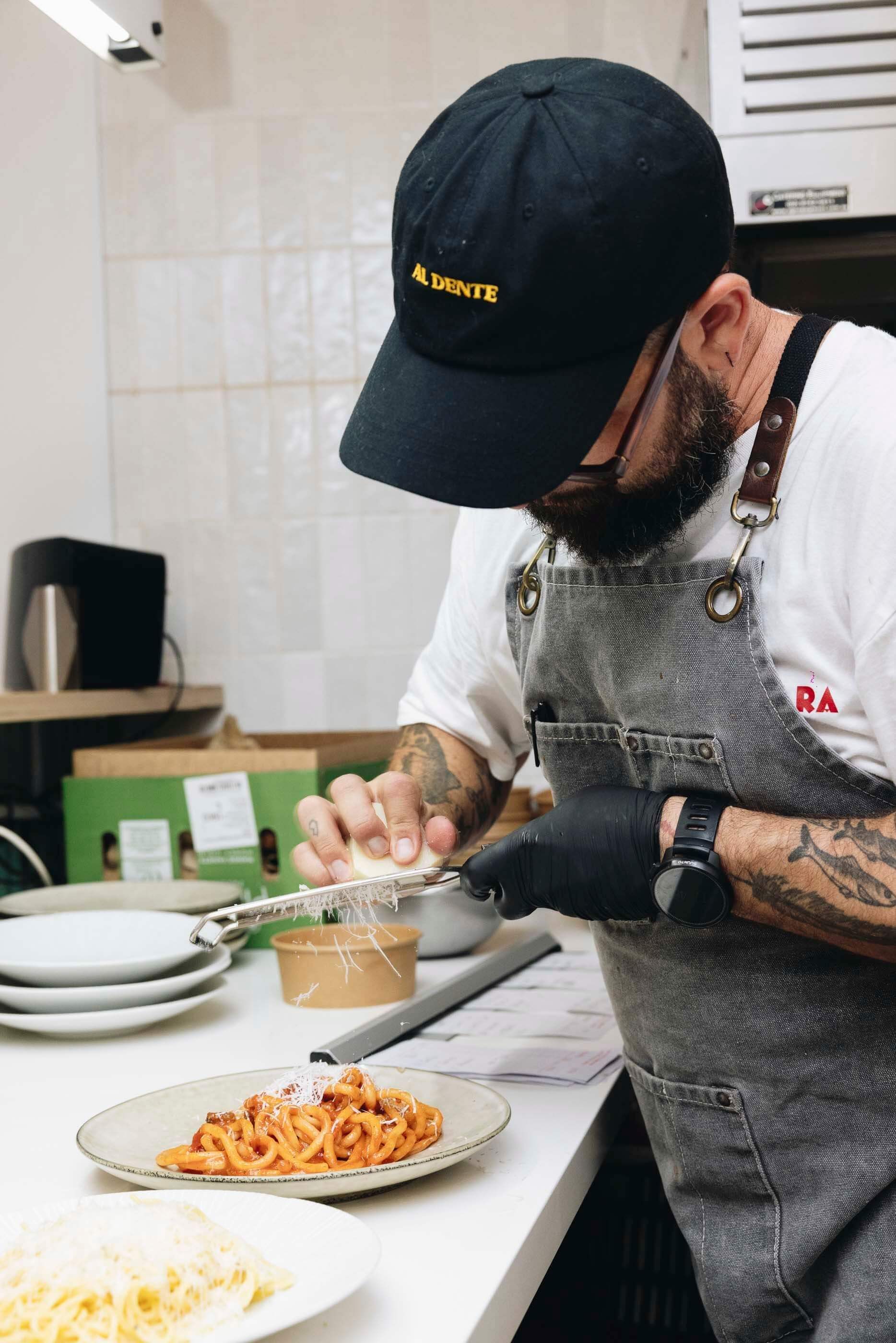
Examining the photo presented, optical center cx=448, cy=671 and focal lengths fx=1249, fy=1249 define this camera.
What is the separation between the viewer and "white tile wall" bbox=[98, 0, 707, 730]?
2.29m

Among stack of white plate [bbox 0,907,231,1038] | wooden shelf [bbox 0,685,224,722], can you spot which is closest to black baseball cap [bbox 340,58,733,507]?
stack of white plate [bbox 0,907,231,1038]

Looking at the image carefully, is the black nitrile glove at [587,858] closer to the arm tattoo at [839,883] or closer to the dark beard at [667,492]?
the arm tattoo at [839,883]

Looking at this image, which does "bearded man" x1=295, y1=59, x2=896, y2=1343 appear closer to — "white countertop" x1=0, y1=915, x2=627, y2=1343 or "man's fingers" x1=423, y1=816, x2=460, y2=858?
"man's fingers" x1=423, y1=816, x2=460, y2=858

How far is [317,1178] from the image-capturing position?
86 cm

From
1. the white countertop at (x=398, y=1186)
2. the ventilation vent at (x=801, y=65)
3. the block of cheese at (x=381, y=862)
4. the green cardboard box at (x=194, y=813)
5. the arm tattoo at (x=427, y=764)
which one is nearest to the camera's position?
the white countertop at (x=398, y=1186)

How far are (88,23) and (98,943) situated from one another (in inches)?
53.6

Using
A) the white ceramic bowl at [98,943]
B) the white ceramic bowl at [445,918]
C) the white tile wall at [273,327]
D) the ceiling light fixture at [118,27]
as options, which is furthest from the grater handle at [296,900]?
the ceiling light fixture at [118,27]

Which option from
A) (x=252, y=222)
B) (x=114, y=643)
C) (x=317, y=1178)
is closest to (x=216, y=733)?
(x=114, y=643)

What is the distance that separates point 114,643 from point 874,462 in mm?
1514

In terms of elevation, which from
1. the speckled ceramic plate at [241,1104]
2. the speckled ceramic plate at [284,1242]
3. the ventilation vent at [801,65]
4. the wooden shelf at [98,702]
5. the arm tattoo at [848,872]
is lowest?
the speckled ceramic plate at [241,1104]

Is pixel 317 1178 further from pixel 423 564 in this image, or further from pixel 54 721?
pixel 423 564

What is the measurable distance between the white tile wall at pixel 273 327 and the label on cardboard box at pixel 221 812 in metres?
0.55

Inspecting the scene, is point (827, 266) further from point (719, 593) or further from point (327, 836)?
point (327, 836)

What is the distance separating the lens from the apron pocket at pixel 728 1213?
40.1 inches
